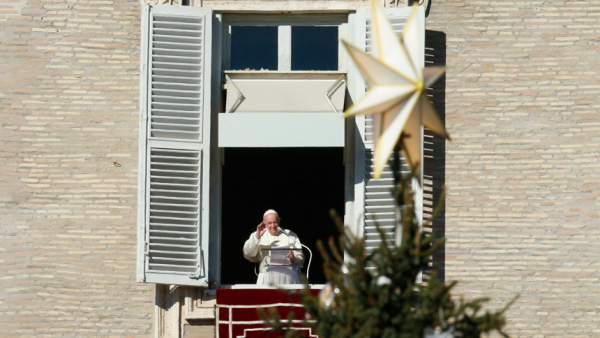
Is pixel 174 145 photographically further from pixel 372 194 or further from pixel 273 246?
pixel 372 194

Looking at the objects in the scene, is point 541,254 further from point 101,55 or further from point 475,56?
point 101,55

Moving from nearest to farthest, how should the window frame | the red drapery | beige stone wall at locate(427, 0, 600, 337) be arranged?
the red drapery < beige stone wall at locate(427, 0, 600, 337) < the window frame

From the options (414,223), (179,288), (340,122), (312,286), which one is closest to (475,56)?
(340,122)

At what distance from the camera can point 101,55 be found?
11094 mm

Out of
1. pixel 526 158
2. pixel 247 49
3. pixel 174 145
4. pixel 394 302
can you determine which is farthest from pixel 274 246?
pixel 394 302

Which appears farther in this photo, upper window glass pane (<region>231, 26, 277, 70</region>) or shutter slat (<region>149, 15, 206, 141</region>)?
upper window glass pane (<region>231, 26, 277, 70</region>)

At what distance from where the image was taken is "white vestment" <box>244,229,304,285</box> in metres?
10.8

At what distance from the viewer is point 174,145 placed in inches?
422

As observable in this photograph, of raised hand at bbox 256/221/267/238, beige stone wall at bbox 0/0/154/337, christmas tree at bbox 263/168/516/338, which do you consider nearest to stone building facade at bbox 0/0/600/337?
beige stone wall at bbox 0/0/154/337

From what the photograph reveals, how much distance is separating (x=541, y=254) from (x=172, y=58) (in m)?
3.45

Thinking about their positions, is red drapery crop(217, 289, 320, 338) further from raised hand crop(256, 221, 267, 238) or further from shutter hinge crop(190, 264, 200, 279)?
raised hand crop(256, 221, 267, 238)

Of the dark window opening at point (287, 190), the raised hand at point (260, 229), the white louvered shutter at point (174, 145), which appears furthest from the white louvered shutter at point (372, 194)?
the dark window opening at point (287, 190)

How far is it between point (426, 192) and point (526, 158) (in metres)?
0.90

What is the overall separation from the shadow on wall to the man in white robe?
3.65 ft
